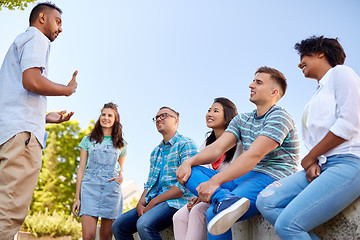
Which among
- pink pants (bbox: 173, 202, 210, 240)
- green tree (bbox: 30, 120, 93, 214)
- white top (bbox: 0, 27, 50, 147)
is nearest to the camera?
white top (bbox: 0, 27, 50, 147)

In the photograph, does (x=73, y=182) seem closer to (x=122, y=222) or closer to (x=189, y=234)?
(x=122, y=222)

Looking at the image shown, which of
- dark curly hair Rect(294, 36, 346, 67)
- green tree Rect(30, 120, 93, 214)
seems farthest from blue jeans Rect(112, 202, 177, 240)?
green tree Rect(30, 120, 93, 214)

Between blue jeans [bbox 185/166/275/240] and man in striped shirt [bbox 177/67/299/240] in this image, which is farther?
blue jeans [bbox 185/166/275/240]

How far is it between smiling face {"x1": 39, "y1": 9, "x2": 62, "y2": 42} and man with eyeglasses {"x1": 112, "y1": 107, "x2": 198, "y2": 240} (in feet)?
6.00

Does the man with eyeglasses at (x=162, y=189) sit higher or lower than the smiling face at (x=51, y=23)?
lower

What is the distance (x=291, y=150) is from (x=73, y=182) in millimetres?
8997

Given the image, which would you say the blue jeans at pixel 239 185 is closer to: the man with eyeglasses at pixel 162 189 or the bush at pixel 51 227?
the man with eyeglasses at pixel 162 189

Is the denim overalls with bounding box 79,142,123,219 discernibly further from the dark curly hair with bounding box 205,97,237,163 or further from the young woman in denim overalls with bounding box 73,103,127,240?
the dark curly hair with bounding box 205,97,237,163

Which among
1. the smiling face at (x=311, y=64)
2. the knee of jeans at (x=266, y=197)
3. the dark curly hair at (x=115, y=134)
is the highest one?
the smiling face at (x=311, y=64)

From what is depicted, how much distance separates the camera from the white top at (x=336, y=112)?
98.3 inches

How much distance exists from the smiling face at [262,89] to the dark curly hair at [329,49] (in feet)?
1.79

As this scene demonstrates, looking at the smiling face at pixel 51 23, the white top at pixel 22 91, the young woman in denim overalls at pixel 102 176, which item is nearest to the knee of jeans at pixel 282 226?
the white top at pixel 22 91

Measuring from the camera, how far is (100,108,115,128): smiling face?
5.72 metres

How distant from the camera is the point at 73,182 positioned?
36.7 ft
